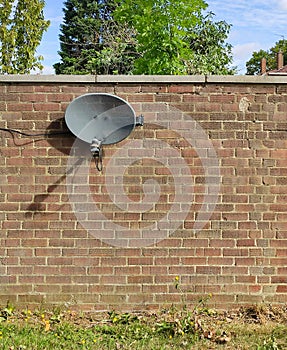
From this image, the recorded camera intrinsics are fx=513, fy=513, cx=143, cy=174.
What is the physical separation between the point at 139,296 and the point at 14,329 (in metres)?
1.20

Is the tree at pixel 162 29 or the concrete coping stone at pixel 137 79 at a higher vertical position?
the tree at pixel 162 29

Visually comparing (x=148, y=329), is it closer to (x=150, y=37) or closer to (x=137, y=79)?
(x=137, y=79)

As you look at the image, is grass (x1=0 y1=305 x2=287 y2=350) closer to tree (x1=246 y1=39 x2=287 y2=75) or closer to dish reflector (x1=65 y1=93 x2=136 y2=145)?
dish reflector (x1=65 y1=93 x2=136 y2=145)

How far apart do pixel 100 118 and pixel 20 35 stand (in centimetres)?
1316

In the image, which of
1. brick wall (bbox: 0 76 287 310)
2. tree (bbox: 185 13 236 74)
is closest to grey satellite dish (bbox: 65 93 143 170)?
brick wall (bbox: 0 76 287 310)

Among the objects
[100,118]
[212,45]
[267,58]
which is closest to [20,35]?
[212,45]

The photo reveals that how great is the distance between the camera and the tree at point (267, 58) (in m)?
42.3

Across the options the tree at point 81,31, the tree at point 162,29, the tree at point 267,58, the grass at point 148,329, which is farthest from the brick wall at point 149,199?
the tree at point 267,58

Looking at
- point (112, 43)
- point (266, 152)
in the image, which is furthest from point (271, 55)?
point (266, 152)

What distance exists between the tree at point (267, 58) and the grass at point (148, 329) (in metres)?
38.9

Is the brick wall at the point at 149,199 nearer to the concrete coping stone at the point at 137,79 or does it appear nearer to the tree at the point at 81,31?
the concrete coping stone at the point at 137,79

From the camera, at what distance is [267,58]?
43.0m

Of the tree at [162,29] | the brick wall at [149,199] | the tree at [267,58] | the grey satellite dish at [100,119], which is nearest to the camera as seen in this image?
the grey satellite dish at [100,119]

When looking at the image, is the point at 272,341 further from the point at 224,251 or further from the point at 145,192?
the point at 145,192
